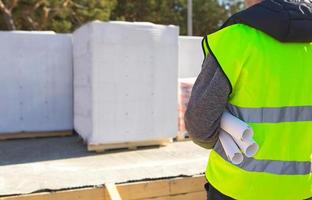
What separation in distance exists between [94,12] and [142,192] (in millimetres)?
19022

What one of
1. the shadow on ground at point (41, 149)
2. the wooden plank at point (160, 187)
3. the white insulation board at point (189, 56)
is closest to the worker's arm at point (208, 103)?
the wooden plank at point (160, 187)

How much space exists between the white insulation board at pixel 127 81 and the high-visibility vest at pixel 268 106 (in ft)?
13.8

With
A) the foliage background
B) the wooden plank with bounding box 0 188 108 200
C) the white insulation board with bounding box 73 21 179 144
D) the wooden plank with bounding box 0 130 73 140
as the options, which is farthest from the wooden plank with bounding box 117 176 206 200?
the foliage background

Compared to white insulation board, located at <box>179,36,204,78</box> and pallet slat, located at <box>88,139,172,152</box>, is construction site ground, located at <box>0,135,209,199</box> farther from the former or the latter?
white insulation board, located at <box>179,36,204,78</box>

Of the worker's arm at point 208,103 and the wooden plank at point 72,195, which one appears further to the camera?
the wooden plank at point 72,195

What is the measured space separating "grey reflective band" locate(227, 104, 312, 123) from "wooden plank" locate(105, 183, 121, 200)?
61.4 inches

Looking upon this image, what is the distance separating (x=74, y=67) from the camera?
7.23 m

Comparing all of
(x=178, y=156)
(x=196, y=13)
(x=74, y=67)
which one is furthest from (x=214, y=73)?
(x=196, y=13)

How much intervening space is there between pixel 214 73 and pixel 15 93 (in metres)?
5.91

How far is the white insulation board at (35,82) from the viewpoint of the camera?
7.09m

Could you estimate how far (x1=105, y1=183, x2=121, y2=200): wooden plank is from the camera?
124 inches

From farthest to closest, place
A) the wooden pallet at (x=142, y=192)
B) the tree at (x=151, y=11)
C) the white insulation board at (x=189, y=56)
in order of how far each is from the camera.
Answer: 1. the tree at (x=151, y=11)
2. the white insulation board at (x=189, y=56)
3. the wooden pallet at (x=142, y=192)

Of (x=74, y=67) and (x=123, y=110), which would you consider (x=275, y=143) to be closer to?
(x=123, y=110)

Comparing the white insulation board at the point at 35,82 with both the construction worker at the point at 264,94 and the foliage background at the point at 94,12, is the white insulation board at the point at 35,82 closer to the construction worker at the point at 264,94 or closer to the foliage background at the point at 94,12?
the construction worker at the point at 264,94
